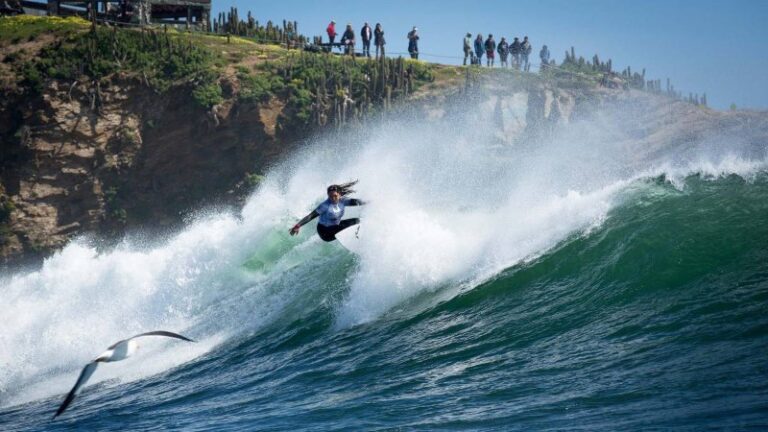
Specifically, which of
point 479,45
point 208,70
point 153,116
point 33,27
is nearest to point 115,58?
point 153,116

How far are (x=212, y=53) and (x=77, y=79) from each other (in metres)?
6.23

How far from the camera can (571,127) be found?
36781 mm

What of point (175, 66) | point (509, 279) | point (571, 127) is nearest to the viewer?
point (509, 279)

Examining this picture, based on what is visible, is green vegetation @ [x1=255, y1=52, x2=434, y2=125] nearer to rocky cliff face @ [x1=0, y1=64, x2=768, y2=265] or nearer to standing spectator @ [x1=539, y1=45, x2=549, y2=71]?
rocky cliff face @ [x1=0, y1=64, x2=768, y2=265]

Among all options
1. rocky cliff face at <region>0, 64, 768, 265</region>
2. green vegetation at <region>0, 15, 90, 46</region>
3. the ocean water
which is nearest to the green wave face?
the ocean water

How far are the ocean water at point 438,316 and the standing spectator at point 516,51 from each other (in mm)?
18833

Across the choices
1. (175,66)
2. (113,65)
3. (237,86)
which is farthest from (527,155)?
(113,65)

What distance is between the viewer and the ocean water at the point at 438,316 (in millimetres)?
8102

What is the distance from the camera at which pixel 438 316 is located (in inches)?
488

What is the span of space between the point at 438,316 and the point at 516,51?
29.4 m

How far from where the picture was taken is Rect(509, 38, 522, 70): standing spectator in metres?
39.4

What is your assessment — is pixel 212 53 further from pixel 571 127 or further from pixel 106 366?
pixel 106 366

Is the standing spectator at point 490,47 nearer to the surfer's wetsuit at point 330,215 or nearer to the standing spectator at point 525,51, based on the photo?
the standing spectator at point 525,51

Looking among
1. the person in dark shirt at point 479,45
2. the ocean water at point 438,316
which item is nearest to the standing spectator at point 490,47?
the person in dark shirt at point 479,45
